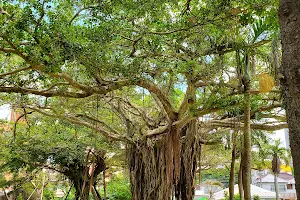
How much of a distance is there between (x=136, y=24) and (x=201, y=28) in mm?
778

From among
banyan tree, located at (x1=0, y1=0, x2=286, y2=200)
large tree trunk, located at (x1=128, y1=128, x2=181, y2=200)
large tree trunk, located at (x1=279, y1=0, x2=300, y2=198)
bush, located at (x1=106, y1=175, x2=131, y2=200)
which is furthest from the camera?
bush, located at (x1=106, y1=175, x2=131, y2=200)

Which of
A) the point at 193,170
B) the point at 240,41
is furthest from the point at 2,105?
the point at 240,41

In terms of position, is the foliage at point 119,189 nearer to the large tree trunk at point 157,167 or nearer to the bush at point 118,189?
the bush at point 118,189

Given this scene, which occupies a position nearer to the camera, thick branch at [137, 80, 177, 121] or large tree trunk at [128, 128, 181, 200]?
thick branch at [137, 80, 177, 121]

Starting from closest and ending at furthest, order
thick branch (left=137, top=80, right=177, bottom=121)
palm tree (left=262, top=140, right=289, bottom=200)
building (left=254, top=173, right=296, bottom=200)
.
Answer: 1. thick branch (left=137, top=80, right=177, bottom=121)
2. palm tree (left=262, top=140, right=289, bottom=200)
3. building (left=254, top=173, right=296, bottom=200)

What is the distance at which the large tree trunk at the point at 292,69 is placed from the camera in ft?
3.59

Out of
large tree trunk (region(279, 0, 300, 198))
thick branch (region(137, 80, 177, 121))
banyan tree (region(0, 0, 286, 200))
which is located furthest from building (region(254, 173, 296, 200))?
large tree trunk (region(279, 0, 300, 198))

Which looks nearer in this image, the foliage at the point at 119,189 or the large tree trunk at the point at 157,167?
the large tree trunk at the point at 157,167

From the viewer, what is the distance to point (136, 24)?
4.06 metres

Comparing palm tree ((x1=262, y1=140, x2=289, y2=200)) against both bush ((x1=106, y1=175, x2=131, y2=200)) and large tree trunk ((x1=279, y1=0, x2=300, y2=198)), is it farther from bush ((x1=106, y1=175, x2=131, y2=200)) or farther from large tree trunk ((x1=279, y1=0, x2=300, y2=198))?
large tree trunk ((x1=279, y1=0, x2=300, y2=198))

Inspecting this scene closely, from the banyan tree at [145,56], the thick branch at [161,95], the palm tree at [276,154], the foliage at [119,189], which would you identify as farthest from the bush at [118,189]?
the thick branch at [161,95]

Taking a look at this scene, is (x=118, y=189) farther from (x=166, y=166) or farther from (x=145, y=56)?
(x=145, y=56)

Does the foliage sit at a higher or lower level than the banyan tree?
lower

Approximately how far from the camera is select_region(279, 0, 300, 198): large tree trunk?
1.09 m
